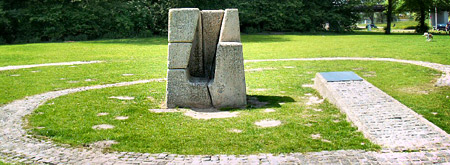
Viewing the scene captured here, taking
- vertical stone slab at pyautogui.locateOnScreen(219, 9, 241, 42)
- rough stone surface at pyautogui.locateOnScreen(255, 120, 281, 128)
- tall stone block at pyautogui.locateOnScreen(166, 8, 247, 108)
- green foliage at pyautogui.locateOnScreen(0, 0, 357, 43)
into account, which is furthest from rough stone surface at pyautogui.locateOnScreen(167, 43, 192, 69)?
green foliage at pyautogui.locateOnScreen(0, 0, 357, 43)

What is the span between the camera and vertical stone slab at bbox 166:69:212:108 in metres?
9.05

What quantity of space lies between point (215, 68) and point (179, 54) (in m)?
0.79

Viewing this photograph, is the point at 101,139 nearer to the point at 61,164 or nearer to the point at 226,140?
the point at 61,164

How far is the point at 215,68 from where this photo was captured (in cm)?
890

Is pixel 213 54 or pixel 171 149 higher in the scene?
pixel 213 54

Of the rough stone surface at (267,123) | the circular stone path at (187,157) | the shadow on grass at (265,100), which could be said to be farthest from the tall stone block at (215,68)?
the circular stone path at (187,157)

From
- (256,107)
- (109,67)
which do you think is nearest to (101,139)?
(256,107)

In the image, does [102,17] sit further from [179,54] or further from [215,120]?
[215,120]

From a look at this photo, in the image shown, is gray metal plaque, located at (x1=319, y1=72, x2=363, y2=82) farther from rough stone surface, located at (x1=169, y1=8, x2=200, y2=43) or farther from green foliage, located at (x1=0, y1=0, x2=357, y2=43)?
green foliage, located at (x1=0, y1=0, x2=357, y2=43)

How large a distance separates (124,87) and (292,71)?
5.63 m

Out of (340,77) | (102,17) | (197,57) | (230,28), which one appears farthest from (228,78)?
(102,17)

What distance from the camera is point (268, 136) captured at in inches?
269

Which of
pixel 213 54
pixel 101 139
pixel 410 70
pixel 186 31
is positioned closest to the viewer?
pixel 101 139

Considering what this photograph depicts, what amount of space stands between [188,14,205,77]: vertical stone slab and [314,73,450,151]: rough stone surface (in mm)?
2868
